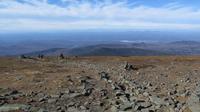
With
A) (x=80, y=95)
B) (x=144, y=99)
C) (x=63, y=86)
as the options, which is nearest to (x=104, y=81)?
(x=63, y=86)

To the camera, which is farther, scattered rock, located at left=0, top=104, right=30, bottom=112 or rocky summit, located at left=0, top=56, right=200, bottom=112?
scattered rock, located at left=0, top=104, right=30, bottom=112

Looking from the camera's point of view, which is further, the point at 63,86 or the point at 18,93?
the point at 63,86

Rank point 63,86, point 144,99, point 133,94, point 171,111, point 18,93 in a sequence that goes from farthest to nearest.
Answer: point 63,86 → point 18,93 → point 133,94 → point 144,99 → point 171,111

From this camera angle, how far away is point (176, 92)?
28.6 metres

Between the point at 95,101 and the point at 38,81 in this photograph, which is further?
the point at 38,81

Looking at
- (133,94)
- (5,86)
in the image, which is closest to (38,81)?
(5,86)

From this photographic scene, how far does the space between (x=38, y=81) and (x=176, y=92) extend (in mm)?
14416

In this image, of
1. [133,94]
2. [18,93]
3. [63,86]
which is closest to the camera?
[133,94]

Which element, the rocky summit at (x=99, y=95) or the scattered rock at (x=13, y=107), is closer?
the rocky summit at (x=99, y=95)

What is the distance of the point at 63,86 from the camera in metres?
33.1

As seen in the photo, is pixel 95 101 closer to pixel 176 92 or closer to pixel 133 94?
pixel 133 94

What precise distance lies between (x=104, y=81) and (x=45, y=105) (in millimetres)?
12118

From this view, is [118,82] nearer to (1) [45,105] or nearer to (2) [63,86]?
(2) [63,86]

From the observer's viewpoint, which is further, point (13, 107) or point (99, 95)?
point (99, 95)
